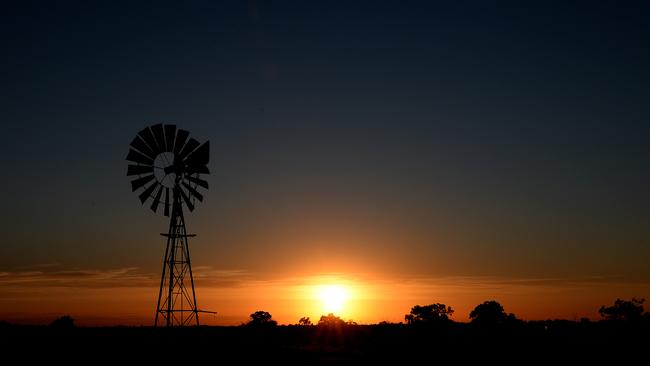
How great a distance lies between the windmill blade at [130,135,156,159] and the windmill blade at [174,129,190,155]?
1.42 meters

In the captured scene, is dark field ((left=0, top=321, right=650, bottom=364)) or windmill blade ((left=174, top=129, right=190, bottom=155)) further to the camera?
windmill blade ((left=174, top=129, right=190, bottom=155))

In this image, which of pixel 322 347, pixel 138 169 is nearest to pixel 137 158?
pixel 138 169

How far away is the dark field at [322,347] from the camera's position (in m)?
29.8

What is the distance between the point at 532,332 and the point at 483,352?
10219 mm

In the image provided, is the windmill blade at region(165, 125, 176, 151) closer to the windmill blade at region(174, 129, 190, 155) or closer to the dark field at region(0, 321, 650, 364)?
the windmill blade at region(174, 129, 190, 155)

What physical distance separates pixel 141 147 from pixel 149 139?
2.27 feet

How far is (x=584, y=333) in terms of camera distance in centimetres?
4119

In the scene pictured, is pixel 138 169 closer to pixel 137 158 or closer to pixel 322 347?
pixel 137 158

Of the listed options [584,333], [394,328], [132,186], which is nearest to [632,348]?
[584,333]

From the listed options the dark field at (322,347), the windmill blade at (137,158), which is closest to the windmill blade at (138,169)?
the windmill blade at (137,158)

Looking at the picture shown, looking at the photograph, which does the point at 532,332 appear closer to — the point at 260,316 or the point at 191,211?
the point at 191,211

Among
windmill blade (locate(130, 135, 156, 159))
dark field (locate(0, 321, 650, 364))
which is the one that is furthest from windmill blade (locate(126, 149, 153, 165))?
dark field (locate(0, 321, 650, 364))

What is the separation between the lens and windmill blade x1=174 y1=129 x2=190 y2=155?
127 feet

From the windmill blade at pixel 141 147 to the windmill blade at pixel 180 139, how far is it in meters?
1.42
